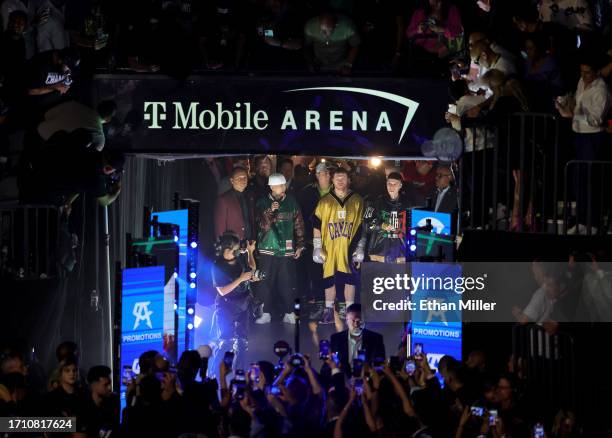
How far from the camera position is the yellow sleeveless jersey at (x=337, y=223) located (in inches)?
814

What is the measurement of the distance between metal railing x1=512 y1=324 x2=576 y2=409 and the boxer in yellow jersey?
815cm

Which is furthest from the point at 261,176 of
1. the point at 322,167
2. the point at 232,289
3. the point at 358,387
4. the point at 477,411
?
the point at 477,411

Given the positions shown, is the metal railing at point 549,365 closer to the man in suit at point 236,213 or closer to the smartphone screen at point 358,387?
the smartphone screen at point 358,387

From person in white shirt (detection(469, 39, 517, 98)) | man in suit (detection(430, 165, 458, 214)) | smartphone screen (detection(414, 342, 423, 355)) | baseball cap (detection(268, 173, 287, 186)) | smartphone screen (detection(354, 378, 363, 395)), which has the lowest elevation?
smartphone screen (detection(354, 378, 363, 395))

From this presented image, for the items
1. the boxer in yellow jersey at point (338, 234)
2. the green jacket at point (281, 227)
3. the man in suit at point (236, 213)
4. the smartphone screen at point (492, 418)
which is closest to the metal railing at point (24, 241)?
the smartphone screen at point (492, 418)

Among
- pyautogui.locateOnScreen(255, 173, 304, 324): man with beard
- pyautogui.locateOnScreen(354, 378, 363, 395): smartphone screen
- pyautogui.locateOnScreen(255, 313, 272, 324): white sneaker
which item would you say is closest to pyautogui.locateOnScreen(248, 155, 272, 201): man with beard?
pyautogui.locateOnScreen(255, 173, 304, 324): man with beard

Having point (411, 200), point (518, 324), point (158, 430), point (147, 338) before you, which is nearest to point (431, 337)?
point (518, 324)

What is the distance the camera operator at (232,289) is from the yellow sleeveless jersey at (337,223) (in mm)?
1140

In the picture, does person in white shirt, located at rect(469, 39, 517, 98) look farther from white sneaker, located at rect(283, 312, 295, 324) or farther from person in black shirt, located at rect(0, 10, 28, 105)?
white sneaker, located at rect(283, 312, 295, 324)

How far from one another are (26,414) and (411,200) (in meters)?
9.66

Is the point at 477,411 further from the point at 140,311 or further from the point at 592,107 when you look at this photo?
the point at 140,311

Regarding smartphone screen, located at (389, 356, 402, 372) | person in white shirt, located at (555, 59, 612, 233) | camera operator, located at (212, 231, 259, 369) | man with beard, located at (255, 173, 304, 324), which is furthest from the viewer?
man with beard, located at (255, 173, 304, 324)

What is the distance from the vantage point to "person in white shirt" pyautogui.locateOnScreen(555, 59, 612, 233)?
12.6m

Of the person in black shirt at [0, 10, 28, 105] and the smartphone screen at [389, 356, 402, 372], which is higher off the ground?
the person in black shirt at [0, 10, 28, 105]
